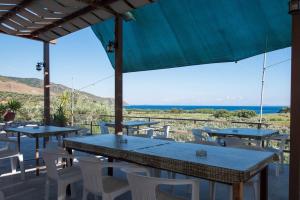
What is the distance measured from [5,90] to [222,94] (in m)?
30.5

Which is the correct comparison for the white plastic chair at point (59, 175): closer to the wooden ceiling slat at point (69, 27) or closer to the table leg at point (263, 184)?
the table leg at point (263, 184)

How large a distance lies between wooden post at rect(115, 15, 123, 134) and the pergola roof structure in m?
0.24

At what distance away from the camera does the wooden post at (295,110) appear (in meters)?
2.64

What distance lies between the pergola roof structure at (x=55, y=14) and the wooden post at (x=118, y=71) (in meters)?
0.24

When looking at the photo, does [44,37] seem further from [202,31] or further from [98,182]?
[98,182]

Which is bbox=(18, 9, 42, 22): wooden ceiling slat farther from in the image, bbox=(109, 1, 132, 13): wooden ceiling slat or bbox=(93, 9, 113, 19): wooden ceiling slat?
bbox=(109, 1, 132, 13): wooden ceiling slat

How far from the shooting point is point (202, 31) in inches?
183

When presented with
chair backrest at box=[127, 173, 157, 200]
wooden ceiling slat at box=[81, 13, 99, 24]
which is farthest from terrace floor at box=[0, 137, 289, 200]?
wooden ceiling slat at box=[81, 13, 99, 24]

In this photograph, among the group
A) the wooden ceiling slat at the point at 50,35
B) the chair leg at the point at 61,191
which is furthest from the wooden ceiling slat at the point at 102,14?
the chair leg at the point at 61,191

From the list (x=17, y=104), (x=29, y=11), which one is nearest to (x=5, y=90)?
(x=17, y=104)

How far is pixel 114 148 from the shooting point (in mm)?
2809

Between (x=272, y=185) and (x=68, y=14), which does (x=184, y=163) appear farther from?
(x=68, y=14)

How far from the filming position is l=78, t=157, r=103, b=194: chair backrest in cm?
240

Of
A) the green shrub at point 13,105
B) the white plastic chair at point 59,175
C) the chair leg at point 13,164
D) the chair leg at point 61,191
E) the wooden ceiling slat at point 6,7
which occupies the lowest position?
the chair leg at point 13,164
